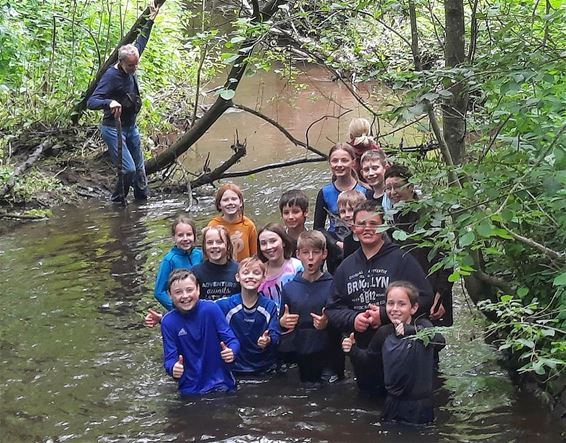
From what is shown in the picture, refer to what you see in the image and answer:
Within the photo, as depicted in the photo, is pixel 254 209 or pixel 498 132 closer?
pixel 498 132

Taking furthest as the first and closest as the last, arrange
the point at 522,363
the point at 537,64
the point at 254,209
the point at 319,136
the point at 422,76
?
the point at 319,136, the point at 254,209, the point at 522,363, the point at 422,76, the point at 537,64

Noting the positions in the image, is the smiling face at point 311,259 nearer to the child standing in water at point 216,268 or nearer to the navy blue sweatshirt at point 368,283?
the navy blue sweatshirt at point 368,283

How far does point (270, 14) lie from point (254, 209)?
2714 millimetres

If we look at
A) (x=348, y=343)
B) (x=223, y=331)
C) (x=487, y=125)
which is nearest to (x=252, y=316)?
(x=223, y=331)

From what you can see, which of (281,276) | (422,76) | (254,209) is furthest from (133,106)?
(422,76)

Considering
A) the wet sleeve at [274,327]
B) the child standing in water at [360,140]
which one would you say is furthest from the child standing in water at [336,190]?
the wet sleeve at [274,327]

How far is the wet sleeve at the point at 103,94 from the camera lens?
10.4 meters

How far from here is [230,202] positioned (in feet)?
21.3

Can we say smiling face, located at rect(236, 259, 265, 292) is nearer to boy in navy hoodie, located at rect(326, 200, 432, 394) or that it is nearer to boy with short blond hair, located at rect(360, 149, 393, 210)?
boy in navy hoodie, located at rect(326, 200, 432, 394)

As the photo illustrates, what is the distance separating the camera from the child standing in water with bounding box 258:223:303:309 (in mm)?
5750

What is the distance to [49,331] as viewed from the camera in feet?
22.3

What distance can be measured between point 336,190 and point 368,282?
134 centimetres

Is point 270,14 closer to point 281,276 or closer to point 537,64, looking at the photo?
point 281,276

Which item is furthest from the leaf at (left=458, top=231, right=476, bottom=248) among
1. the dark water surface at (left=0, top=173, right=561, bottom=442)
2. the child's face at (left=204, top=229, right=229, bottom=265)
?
the child's face at (left=204, top=229, right=229, bottom=265)
